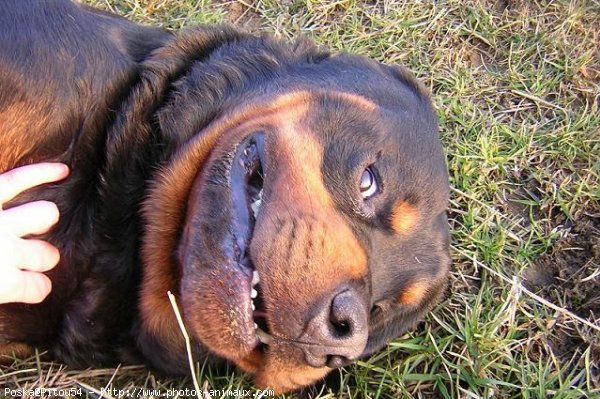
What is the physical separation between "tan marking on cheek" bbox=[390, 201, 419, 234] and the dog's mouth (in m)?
0.46

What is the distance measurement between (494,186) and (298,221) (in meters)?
1.57

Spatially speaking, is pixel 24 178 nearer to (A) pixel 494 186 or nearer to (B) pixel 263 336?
(B) pixel 263 336

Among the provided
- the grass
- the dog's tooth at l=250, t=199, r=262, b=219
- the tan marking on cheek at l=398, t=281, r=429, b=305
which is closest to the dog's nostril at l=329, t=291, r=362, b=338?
the dog's tooth at l=250, t=199, r=262, b=219

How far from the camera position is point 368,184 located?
2.20 metres

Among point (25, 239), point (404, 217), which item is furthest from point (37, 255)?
point (404, 217)

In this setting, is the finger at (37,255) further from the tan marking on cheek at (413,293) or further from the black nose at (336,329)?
the tan marking on cheek at (413,293)

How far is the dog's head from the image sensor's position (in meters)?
1.94

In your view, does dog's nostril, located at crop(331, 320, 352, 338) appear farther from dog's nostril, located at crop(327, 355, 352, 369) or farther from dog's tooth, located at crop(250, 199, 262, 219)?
dog's tooth, located at crop(250, 199, 262, 219)

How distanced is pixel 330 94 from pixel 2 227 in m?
1.11

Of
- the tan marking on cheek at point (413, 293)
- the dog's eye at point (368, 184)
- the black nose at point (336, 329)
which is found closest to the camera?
the black nose at point (336, 329)

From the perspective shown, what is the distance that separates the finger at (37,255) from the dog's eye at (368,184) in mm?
987

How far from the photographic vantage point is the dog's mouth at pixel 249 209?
6.44 feet

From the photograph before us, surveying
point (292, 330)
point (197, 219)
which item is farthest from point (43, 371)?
point (292, 330)

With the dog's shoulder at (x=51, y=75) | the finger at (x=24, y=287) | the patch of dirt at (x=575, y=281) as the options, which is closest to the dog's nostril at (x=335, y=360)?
the finger at (x=24, y=287)
